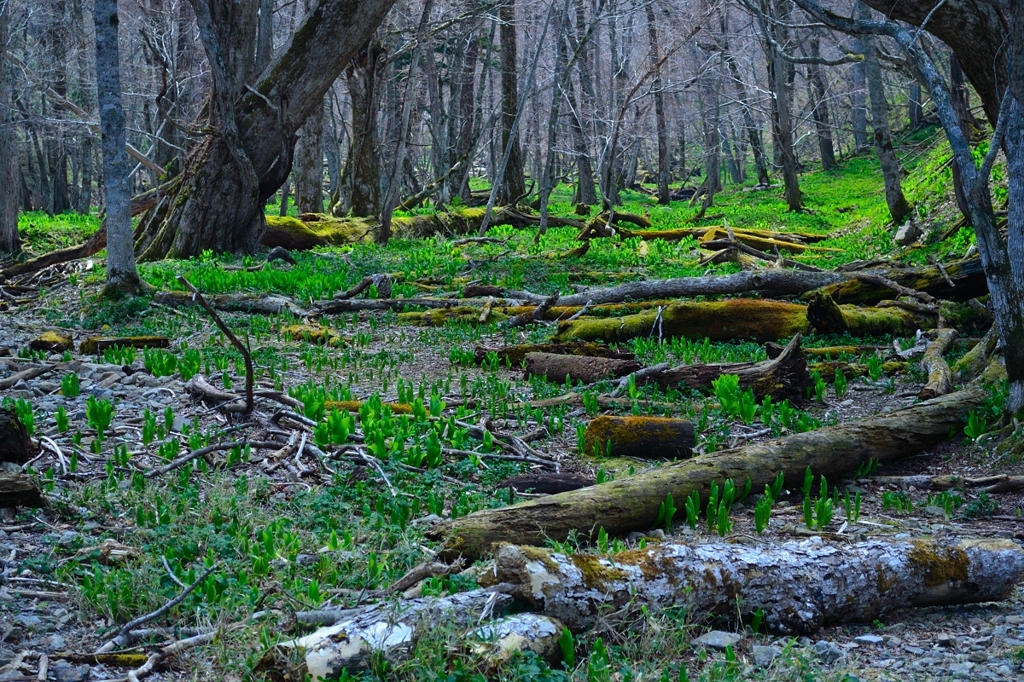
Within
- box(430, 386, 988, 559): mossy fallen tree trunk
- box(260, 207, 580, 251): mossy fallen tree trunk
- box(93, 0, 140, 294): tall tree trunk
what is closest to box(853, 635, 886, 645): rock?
box(430, 386, 988, 559): mossy fallen tree trunk

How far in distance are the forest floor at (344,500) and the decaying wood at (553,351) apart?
21 centimetres

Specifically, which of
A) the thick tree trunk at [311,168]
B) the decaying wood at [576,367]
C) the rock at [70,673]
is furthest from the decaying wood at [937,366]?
the thick tree trunk at [311,168]

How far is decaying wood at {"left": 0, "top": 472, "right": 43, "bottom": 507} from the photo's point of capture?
14.4 feet

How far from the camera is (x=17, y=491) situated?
4391 millimetres

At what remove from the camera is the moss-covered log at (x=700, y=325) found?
9.95 m

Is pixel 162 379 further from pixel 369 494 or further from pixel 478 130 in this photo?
pixel 478 130

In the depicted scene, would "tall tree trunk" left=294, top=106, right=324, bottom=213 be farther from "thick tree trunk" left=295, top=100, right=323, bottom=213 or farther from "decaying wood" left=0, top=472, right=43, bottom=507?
"decaying wood" left=0, top=472, right=43, bottom=507

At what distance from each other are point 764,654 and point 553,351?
5859 mm

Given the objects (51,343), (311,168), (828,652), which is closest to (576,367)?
(828,652)

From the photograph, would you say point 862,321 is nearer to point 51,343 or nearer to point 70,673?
point 51,343

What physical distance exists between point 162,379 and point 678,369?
4426mm

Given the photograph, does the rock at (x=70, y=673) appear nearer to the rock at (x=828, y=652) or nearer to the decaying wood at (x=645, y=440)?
the rock at (x=828, y=652)

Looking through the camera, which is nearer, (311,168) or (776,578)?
(776,578)

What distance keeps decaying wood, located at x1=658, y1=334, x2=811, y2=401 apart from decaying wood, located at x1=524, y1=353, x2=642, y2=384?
0.58 m
